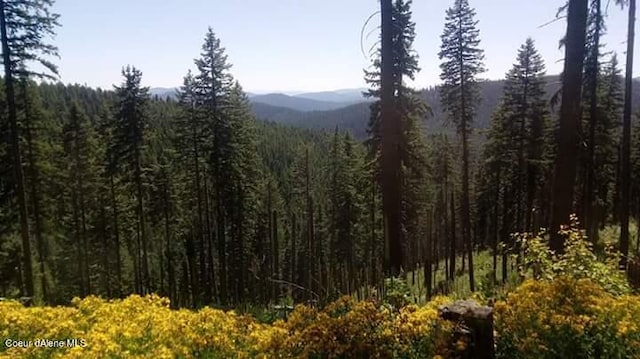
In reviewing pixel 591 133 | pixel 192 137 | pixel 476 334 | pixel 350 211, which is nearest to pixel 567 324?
pixel 476 334

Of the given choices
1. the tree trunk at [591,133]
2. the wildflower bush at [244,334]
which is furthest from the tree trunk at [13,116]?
the tree trunk at [591,133]

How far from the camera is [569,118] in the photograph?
848 cm

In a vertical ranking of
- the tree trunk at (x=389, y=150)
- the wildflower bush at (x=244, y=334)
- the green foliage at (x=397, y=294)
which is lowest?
the green foliage at (x=397, y=294)

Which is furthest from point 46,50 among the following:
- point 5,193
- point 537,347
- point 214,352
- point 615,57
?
point 615,57

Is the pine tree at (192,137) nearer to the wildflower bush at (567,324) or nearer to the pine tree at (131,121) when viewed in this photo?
the pine tree at (131,121)

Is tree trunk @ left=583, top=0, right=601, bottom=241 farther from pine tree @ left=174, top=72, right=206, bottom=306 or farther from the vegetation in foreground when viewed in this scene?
pine tree @ left=174, top=72, right=206, bottom=306

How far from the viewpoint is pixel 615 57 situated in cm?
2770

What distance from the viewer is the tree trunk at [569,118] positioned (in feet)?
27.0

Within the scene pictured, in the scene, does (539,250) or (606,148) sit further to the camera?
(606,148)

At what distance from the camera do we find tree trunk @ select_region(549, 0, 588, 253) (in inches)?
324

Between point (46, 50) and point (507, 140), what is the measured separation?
24.3 m

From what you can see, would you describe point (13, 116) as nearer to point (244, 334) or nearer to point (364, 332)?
point (244, 334)

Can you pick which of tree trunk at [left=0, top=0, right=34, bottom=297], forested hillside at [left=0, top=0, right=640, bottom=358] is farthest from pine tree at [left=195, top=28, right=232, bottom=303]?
tree trunk at [left=0, top=0, right=34, bottom=297]

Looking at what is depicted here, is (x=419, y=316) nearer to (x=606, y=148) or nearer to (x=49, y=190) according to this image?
(x=49, y=190)
